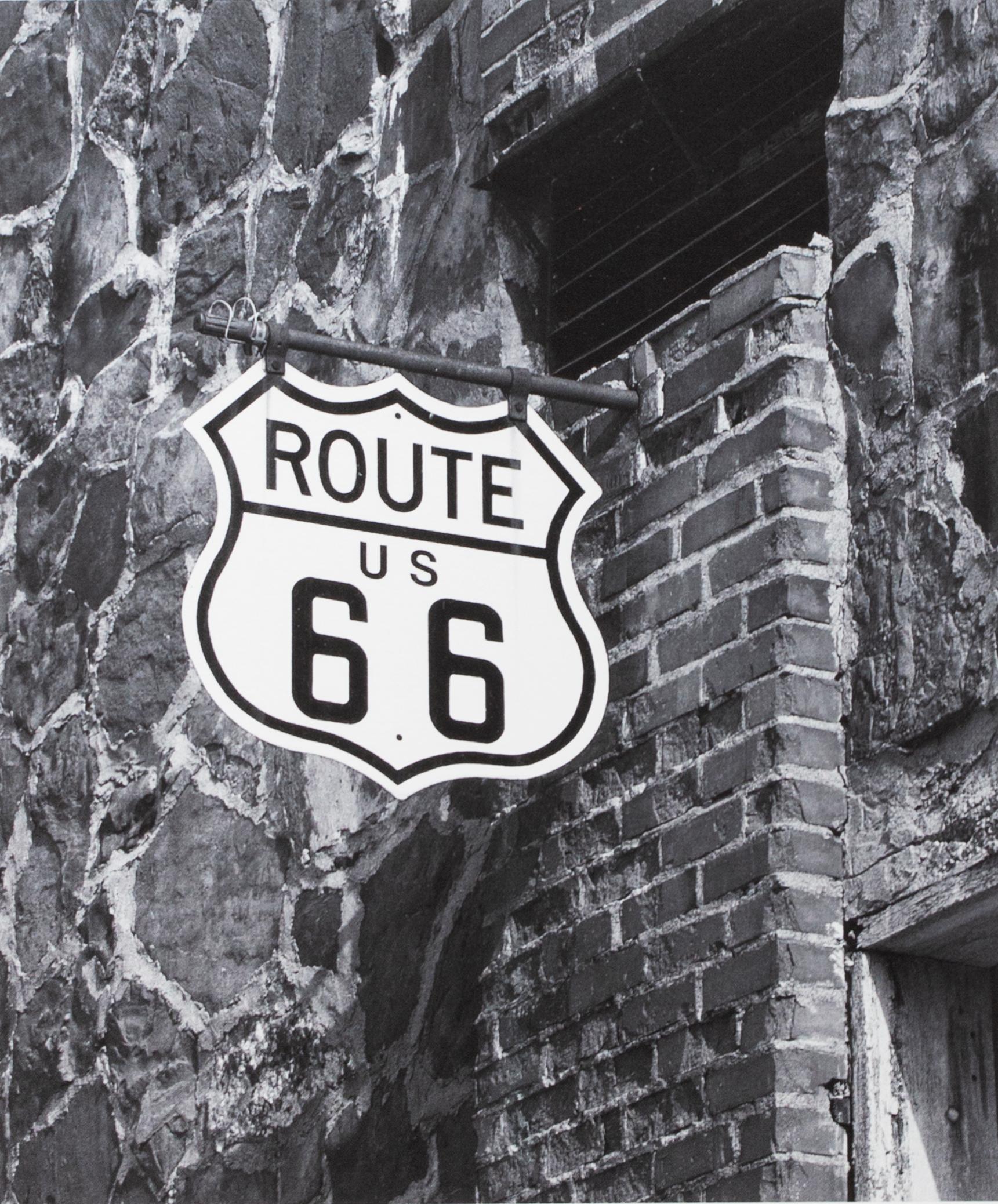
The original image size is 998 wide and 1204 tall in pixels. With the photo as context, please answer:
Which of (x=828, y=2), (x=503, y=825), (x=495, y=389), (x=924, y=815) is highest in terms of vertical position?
(x=828, y=2)

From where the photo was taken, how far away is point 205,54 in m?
6.94

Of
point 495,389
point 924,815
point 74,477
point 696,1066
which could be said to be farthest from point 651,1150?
point 74,477

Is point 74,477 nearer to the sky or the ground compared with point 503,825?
nearer to the sky

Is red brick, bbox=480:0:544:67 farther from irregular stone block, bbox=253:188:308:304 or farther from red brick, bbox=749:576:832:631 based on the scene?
red brick, bbox=749:576:832:631

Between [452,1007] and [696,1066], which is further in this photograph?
[452,1007]

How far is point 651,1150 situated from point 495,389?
176 cm

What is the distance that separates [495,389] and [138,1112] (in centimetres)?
185

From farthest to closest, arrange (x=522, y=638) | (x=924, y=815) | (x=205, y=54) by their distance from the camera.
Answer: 1. (x=205, y=54)
2. (x=522, y=638)
3. (x=924, y=815)

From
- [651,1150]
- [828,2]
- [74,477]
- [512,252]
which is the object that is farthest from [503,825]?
[74,477]

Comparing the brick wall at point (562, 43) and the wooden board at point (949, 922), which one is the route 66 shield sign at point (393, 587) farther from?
the brick wall at point (562, 43)

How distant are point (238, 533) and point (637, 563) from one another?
80 centimetres

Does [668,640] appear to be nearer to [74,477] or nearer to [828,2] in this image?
[828,2]

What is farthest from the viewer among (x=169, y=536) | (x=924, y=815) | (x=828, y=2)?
(x=169, y=536)

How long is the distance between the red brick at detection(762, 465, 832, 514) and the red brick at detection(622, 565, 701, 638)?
23 centimetres
